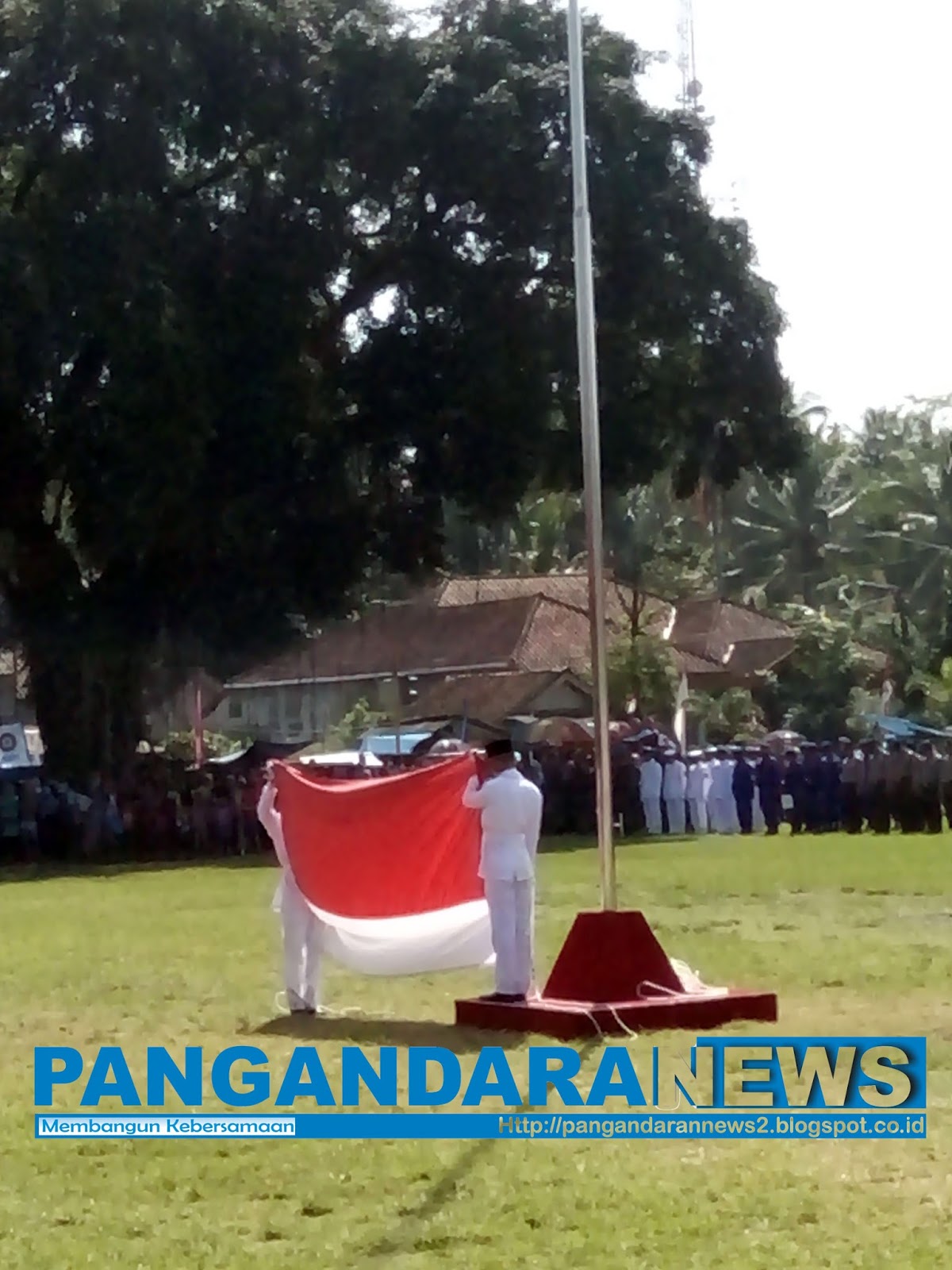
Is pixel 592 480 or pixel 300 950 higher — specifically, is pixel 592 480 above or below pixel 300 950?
above

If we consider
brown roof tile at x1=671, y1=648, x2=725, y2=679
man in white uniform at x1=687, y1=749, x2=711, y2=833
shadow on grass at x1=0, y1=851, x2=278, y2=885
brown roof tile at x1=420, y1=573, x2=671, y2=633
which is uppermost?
brown roof tile at x1=420, y1=573, x2=671, y2=633

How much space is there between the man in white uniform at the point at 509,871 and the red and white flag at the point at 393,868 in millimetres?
826

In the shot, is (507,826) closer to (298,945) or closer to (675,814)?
(298,945)

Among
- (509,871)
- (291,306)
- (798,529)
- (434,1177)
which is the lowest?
(434,1177)

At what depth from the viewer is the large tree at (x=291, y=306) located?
32312 millimetres

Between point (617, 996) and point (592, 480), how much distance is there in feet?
9.42

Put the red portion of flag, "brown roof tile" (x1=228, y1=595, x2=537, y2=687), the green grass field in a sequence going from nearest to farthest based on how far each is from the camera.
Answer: the green grass field
the red portion of flag
"brown roof tile" (x1=228, y1=595, x2=537, y2=687)

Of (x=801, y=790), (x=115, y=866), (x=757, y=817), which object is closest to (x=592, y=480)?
(x=115, y=866)

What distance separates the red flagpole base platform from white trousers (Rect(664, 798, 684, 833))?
20.2 m

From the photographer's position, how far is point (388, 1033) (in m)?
12.6

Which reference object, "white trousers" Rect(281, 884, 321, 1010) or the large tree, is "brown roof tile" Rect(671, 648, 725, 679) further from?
"white trousers" Rect(281, 884, 321, 1010)

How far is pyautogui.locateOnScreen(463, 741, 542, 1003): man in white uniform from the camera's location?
12.6 meters

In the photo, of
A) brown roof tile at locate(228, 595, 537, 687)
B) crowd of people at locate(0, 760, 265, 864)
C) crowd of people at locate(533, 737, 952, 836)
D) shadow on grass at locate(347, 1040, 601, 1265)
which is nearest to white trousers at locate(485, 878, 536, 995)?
shadow on grass at locate(347, 1040, 601, 1265)

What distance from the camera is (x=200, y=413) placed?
31.8 metres
